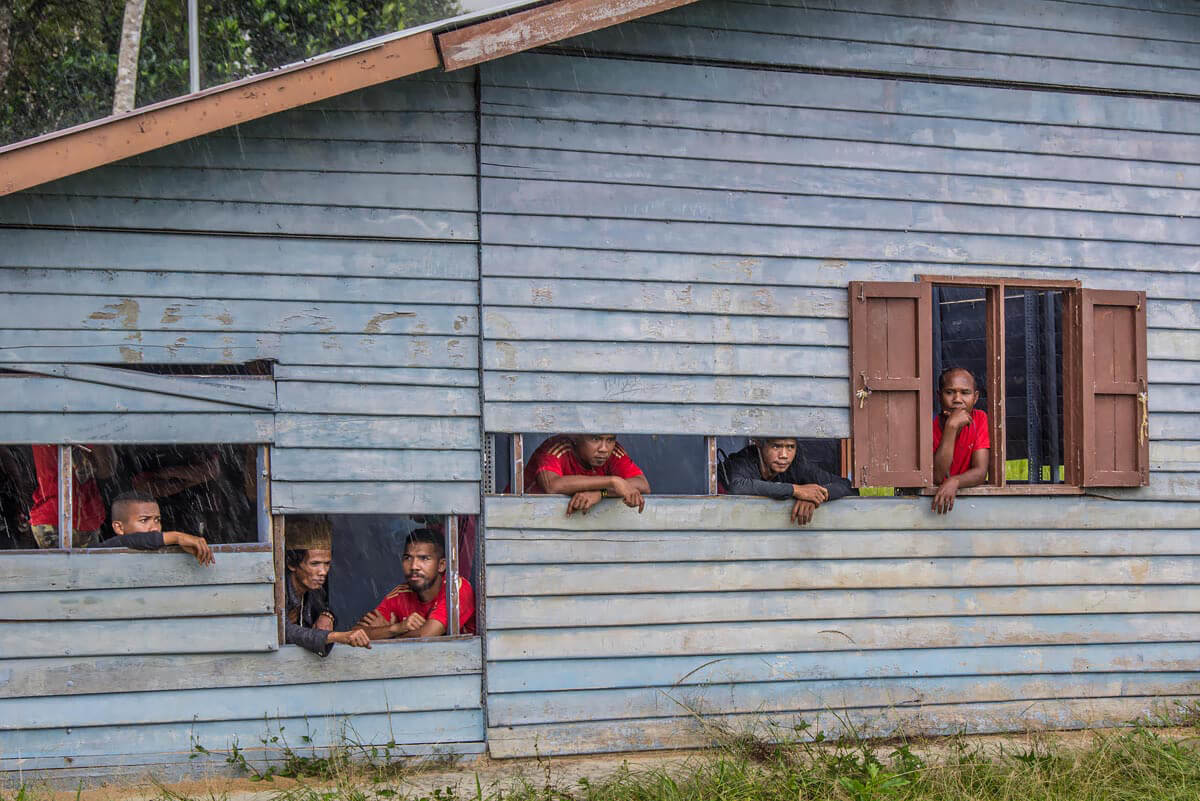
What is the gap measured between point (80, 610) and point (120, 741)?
2.19 ft

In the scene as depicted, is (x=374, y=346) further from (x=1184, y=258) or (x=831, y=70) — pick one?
(x=1184, y=258)

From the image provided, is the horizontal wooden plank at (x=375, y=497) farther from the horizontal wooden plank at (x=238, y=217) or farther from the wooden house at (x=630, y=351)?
the horizontal wooden plank at (x=238, y=217)

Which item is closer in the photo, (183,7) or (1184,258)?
(1184,258)

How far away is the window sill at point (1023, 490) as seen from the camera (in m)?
6.81

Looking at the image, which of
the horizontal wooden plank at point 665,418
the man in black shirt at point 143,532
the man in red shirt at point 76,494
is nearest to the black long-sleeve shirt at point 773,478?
the horizontal wooden plank at point 665,418

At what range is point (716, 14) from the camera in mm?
6590

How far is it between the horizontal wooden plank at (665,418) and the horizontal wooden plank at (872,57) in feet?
6.46

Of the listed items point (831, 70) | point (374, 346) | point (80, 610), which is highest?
point (831, 70)

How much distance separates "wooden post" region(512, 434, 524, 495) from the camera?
6219 millimetres

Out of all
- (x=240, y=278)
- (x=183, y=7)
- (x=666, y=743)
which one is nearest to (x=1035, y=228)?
(x=666, y=743)

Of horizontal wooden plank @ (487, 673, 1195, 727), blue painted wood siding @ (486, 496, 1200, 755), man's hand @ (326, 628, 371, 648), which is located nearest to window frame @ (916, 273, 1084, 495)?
blue painted wood siding @ (486, 496, 1200, 755)

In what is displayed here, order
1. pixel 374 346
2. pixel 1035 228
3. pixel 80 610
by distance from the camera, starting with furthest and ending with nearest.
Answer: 1. pixel 1035 228
2. pixel 374 346
3. pixel 80 610

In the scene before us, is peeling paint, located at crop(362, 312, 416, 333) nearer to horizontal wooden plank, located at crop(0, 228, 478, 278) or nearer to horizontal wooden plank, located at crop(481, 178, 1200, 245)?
horizontal wooden plank, located at crop(0, 228, 478, 278)

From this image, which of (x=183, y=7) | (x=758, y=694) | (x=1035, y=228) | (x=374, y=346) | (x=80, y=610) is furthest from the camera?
(x=183, y=7)
